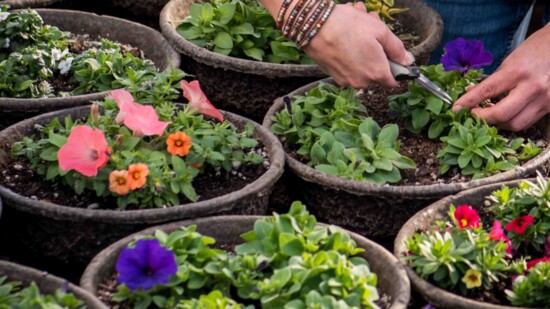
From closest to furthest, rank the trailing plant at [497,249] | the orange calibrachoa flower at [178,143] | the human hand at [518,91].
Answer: the trailing plant at [497,249], the orange calibrachoa flower at [178,143], the human hand at [518,91]

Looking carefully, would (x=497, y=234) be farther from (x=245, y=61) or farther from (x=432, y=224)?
(x=245, y=61)

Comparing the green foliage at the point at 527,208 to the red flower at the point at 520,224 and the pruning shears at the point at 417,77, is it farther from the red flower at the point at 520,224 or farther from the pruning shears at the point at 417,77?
the pruning shears at the point at 417,77

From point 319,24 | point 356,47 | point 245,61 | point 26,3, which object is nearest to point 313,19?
point 319,24

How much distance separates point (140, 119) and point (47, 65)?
0.63 meters

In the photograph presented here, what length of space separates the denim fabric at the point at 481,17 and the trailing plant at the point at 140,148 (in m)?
1.05

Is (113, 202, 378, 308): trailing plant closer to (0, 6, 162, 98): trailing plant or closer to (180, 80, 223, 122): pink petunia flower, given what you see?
(180, 80, 223, 122): pink petunia flower

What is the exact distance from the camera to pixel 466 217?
6.31 feet

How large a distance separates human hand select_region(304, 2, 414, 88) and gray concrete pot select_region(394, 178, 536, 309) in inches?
15.2

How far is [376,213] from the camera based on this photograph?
2.15 meters

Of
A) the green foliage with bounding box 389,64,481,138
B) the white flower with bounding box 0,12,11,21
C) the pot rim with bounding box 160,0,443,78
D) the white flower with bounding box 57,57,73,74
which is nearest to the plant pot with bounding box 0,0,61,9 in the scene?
the white flower with bounding box 0,12,11,21

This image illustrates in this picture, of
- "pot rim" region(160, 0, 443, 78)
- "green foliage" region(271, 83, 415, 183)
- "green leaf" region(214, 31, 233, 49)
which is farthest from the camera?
"green leaf" region(214, 31, 233, 49)

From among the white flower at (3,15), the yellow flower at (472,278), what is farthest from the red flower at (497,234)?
the white flower at (3,15)

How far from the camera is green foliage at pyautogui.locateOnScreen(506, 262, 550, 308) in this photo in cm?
176

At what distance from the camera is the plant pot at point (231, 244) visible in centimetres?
174
